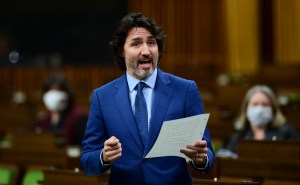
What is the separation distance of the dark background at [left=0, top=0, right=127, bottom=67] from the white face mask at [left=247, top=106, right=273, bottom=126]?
4979 mm

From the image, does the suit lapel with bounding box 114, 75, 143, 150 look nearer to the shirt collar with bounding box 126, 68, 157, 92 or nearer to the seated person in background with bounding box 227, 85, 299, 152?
the shirt collar with bounding box 126, 68, 157, 92

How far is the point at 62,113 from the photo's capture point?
4551mm

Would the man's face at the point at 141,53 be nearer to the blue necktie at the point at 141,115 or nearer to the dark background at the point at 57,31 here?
the blue necktie at the point at 141,115

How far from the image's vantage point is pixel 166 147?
1712 millimetres

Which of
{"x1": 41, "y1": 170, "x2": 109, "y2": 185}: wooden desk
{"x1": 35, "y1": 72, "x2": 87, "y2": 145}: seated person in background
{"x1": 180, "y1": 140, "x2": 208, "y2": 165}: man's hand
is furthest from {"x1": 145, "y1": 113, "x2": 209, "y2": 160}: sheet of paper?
{"x1": 35, "y1": 72, "x2": 87, "y2": 145}: seated person in background

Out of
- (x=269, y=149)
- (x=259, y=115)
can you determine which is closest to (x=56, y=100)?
(x=259, y=115)

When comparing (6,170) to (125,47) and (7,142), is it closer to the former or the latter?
(7,142)

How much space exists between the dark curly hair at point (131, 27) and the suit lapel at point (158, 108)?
0.12 meters

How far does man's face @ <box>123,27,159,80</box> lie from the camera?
179 cm

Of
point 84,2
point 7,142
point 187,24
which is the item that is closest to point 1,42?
point 84,2

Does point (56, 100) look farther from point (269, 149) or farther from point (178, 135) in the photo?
point (178, 135)

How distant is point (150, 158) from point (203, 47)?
21.0ft

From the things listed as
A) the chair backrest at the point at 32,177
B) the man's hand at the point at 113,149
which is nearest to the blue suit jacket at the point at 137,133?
the man's hand at the point at 113,149

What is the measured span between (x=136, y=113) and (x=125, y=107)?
0.03m
